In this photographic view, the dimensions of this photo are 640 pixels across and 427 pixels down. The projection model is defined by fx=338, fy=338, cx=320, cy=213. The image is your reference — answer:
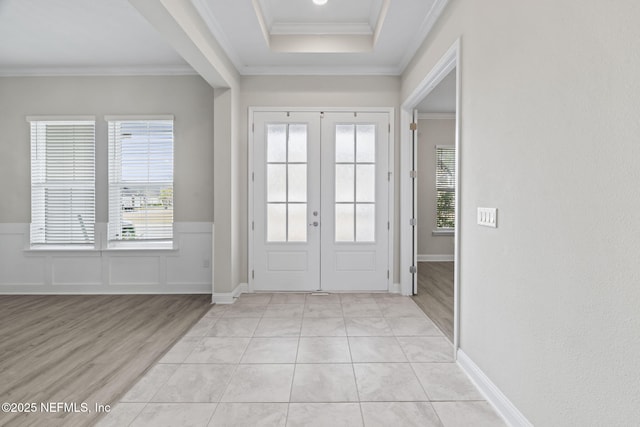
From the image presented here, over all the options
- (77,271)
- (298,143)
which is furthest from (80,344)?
(298,143)

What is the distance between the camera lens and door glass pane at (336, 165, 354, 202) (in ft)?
14.1

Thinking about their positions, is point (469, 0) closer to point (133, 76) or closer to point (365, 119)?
point (365, 119)

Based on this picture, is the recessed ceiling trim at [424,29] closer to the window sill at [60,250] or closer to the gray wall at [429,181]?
the gray wall at [429,181]

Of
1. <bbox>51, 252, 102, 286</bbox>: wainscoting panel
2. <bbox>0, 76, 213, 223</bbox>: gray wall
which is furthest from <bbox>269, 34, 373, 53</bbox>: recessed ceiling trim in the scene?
<bbox>51, 252, 102, 286</bbox>: wainscoting panel

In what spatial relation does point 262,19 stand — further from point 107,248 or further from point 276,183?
point 107,248

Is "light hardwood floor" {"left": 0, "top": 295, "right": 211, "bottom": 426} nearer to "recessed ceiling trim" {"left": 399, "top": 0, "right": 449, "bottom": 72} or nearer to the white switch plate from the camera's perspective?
the white switch plate

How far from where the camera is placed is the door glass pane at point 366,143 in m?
4.32

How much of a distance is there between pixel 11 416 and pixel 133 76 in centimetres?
386

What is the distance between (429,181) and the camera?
21.9ft

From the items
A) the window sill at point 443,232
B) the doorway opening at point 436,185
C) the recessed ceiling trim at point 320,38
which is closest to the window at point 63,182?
the recessed ceiling trim at point 320,38

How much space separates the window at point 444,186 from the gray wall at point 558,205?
180 inches

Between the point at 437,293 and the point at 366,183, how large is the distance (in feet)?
5.61

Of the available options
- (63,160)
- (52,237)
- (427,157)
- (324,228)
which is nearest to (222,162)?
(324,228)

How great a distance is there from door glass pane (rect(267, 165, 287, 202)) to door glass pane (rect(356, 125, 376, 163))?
987mm
